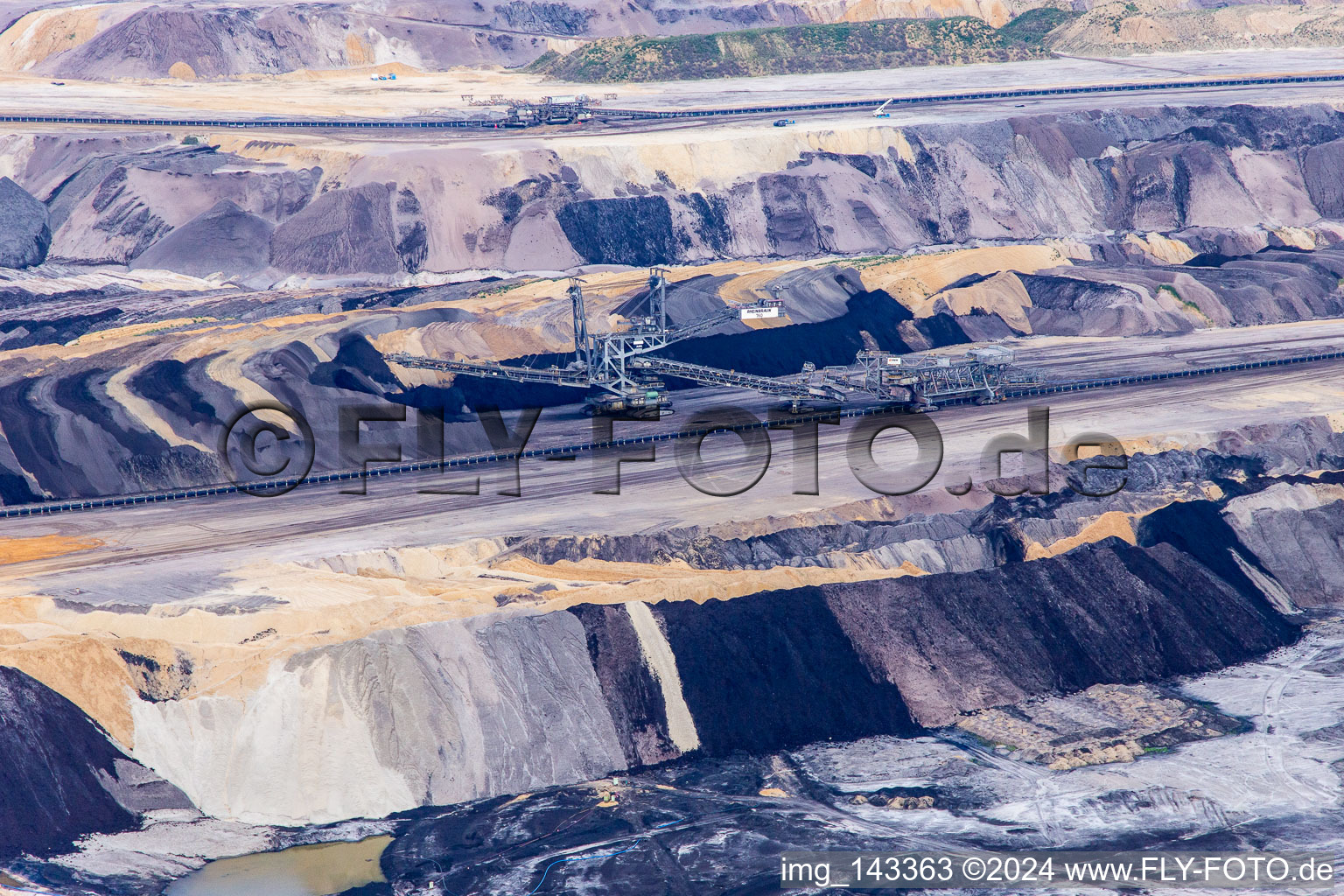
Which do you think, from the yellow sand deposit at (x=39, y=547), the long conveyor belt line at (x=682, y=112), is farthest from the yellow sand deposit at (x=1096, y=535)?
the long conveyor belt line at (x=682, y=112)

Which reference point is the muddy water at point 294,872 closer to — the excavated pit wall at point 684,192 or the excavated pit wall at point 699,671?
the excavated pit wall at point 699,671

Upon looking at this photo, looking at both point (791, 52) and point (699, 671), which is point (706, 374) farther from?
point (791, 52)

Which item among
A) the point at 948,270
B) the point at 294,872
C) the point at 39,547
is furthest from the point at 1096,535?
the point at 39,547

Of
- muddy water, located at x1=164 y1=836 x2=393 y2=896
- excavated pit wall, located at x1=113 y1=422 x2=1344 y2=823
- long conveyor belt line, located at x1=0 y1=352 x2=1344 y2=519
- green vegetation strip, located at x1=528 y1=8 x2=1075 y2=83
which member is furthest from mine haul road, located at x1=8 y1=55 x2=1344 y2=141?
muddy water, located at x1=164 y1=836 x2=393 y2=896

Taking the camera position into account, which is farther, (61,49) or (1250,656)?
(61,49)

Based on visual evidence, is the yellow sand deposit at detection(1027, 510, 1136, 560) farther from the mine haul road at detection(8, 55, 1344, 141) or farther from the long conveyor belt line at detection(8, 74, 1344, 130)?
the long conveyor belt line at detection(8, 74, 1344, 130)

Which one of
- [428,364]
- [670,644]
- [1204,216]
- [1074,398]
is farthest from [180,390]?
[1204,216]

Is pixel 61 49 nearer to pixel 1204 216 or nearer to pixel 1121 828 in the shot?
pixel 1204 216
